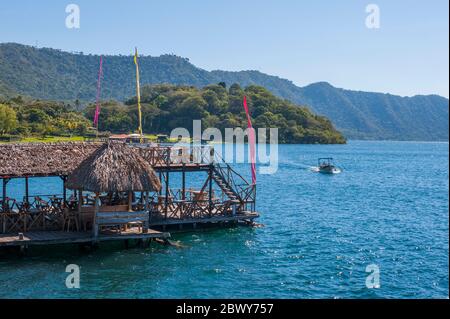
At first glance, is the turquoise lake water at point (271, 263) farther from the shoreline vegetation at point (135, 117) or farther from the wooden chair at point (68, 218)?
the shoreline vegetation at point (135, 117)

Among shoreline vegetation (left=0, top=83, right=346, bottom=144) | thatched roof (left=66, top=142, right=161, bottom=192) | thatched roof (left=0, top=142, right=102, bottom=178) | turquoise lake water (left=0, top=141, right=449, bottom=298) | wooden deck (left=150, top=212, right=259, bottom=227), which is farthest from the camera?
shoreline vegetation (left=0, top=83, right=346, bottom=144)

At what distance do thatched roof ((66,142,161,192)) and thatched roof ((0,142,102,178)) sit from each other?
1308 millimetres

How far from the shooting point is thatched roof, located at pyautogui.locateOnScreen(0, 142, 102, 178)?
29.5 m

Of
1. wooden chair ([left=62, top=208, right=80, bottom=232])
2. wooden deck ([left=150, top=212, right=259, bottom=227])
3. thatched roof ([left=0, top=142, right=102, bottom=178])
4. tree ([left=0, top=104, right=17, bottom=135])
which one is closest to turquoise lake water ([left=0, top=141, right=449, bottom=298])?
wooden deck ([left=150, top=212, right=259, bottom=227])

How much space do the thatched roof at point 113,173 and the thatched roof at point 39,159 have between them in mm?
1308

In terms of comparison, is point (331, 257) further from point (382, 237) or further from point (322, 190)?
point (322, 190)

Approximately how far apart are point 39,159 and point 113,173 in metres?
4.36

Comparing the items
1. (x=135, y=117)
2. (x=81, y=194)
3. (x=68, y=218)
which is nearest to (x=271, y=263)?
(x=81, y=194)

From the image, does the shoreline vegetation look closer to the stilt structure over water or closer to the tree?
the tree

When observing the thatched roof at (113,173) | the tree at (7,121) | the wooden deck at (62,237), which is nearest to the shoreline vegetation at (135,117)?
the tree at (7,121)

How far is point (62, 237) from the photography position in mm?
28281

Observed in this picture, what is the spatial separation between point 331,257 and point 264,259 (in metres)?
3.75

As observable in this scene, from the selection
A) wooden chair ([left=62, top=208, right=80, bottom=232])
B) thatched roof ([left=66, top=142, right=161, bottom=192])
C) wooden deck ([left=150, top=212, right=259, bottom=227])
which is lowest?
wooden deck ([left=150, top=212, right=259, bottom=227])

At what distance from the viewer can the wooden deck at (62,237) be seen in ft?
90.0
